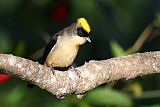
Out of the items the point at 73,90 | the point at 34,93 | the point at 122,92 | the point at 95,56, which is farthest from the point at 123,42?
the point at 73,90

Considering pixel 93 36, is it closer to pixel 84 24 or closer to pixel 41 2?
pixel 41 2

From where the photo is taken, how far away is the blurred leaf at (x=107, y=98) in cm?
436

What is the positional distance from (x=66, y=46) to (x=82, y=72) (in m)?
0.71

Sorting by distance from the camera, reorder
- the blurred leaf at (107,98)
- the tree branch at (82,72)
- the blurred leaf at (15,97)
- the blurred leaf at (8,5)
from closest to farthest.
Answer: the tree branch at (82,72)
the blurred leaf at (107,98)
the blurred leaf at (15,97)
the blurred leaf at (8,5)

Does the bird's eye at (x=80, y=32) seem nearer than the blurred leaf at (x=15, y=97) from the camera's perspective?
→ Yes

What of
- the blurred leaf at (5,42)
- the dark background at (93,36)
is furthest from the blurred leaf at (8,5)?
the blurred leaf at (5,42)

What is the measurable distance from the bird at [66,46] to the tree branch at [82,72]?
557mm

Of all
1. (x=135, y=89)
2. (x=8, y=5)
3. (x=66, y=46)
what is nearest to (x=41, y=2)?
(x=8, y=5)

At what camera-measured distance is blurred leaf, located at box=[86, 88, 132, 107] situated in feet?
14.3

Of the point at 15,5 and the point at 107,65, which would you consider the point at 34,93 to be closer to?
the point at 107,65

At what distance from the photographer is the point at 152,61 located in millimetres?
4492

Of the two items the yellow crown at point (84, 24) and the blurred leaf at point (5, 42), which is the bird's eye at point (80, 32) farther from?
the blurred leaf at point (5, 42)

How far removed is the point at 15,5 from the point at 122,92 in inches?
102

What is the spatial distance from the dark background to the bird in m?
0.18
